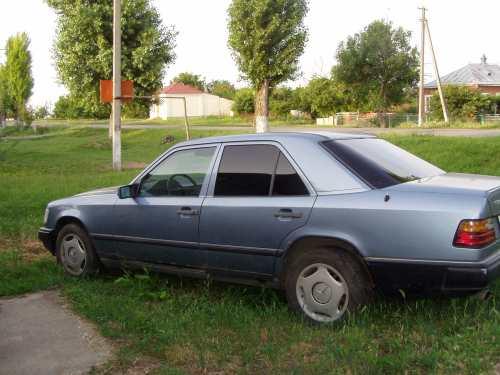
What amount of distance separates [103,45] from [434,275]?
25237 mm

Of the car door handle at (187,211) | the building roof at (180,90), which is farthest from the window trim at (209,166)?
the building roof at (180,90)

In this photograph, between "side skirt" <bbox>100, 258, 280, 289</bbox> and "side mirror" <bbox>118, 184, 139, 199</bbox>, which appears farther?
"side mirror" <bbox>118, 184, 139, 199</bbox>

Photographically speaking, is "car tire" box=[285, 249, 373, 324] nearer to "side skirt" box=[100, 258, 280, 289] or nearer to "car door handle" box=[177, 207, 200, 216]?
"side skirt" box=[100, 258, 280, 289]

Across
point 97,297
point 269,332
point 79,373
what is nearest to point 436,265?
point 269,332

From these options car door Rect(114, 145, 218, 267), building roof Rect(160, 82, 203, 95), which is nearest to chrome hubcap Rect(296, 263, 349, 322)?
car door Rect(114, 145, 218, 267)

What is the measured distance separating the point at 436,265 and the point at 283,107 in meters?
46.8

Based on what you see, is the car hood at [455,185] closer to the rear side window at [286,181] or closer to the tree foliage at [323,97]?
the rear side window at [286,181]

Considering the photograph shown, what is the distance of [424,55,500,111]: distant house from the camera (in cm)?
5080

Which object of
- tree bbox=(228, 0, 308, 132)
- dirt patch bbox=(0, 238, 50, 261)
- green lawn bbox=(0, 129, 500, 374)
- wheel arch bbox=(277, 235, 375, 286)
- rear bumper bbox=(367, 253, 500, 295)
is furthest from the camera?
tree bbox=(228, 0, 308, 132)

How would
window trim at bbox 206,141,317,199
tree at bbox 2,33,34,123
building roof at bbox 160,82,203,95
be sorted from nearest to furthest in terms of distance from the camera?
window trim at bbox 206,141,317,199, tree at bbox 2,33,34,123, building roof at bbox 160,82,203,95

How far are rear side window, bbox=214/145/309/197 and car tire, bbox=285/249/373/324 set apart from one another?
52cm

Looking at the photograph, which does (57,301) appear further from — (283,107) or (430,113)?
(283,107)

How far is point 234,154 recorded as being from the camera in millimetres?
5156

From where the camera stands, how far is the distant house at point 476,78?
167 ft
